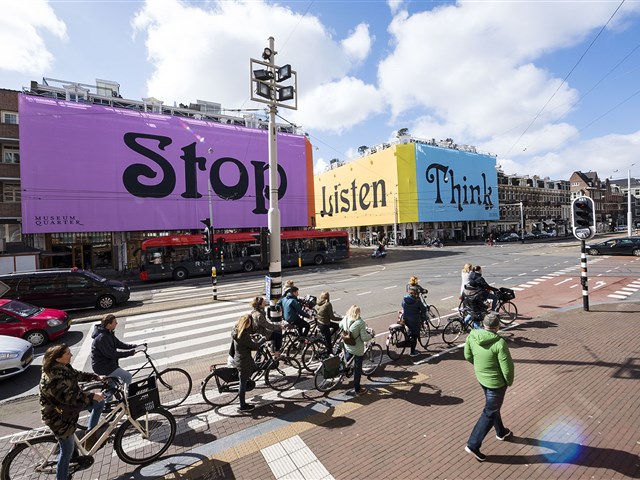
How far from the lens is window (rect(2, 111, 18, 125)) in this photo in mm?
26672

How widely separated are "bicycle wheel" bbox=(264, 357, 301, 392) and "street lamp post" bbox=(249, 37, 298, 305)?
176 cm

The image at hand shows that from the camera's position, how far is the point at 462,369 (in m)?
6.59

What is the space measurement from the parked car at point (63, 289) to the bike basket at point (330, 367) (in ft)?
42.9

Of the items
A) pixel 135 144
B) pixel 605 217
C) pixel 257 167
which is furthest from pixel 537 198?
pixel 135 144

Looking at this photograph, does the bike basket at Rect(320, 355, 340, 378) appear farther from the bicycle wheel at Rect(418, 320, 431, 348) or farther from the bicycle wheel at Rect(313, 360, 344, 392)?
the bicycle wheel at Rect(418, 320, 431, 348)

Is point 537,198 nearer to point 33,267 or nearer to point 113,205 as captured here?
point 113,205

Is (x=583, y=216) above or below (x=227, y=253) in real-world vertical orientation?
above

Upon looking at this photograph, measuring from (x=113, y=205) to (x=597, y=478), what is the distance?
34.8 m

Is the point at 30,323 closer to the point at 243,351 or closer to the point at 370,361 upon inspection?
the point at 243,351

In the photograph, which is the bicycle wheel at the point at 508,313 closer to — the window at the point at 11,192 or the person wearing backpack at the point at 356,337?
the person wearing backpack at the point at 356,337

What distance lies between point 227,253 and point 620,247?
30.6 metres

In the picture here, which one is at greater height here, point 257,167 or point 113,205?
point 257,167

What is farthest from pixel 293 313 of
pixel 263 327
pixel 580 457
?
pixel 580 457

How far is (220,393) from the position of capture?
597 cm
